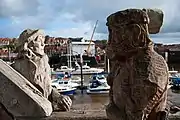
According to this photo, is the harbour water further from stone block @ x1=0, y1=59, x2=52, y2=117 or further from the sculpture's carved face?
stone block @ x1=0, y1=59, x2=52, y2=117

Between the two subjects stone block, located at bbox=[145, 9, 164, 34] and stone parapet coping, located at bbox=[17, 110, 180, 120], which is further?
stone parapet coping, located at bbox=[17, 110, 180, 120]

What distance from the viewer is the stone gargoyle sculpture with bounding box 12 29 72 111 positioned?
5.26 metres

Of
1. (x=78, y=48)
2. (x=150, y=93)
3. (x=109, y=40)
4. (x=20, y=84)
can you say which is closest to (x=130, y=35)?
(x=109, y=40)

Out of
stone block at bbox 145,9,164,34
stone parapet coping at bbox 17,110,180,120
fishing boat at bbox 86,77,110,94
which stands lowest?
fishing boat at bbox 86,77,110,94

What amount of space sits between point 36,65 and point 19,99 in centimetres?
72

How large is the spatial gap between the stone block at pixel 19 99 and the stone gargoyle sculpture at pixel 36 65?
490 millimetres

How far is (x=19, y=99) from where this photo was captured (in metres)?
4.65

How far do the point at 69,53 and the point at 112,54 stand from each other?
65342 millimetres

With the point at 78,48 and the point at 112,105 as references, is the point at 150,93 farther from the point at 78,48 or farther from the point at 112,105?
the point at 78,48

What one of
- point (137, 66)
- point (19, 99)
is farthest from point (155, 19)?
point (19, 99)

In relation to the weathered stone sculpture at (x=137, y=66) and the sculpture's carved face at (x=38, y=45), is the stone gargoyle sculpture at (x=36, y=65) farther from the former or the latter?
the weathered stone sculpture at (x=137, y=66)

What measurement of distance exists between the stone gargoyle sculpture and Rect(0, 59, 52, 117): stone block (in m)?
0.49

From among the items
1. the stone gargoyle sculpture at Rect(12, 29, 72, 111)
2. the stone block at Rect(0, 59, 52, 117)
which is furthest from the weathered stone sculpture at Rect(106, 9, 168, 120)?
the stone gargoyle sculpture at Rect(12, 29, 72, 111)

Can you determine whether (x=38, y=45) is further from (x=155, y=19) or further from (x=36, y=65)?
(x=155, y=19)
